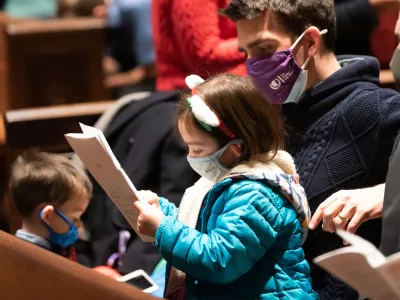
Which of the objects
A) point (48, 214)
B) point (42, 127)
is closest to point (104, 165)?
point (48, 214)

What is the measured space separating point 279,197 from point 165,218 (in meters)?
0.25

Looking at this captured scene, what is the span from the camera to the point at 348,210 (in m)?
2.06

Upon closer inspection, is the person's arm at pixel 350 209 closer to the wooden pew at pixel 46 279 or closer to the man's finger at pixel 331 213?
the man's finger at pixel 331 213

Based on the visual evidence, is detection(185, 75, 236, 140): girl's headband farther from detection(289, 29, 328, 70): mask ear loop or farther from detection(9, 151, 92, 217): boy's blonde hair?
detection(9, 151, 92, 217): boy's blonde hair

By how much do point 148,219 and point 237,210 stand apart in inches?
7.6

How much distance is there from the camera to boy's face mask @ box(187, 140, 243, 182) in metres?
2.04

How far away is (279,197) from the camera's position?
200 centimetres

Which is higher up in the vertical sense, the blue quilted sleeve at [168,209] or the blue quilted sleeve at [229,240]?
the blue quilted sleeve at [229,240]

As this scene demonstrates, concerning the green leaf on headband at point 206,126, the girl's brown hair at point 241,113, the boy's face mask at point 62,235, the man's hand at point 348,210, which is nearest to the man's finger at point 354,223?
the man's hand at point 348,210

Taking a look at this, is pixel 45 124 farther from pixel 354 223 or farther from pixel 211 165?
pixel 354 223

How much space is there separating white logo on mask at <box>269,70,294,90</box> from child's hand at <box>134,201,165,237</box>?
558mm

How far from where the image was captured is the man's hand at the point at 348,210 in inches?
81.0

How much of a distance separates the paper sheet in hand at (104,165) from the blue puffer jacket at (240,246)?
16cm

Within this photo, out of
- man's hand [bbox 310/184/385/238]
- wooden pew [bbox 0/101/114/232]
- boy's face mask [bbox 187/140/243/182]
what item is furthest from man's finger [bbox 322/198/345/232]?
wooden pew [bbox 0/101/114/232]
